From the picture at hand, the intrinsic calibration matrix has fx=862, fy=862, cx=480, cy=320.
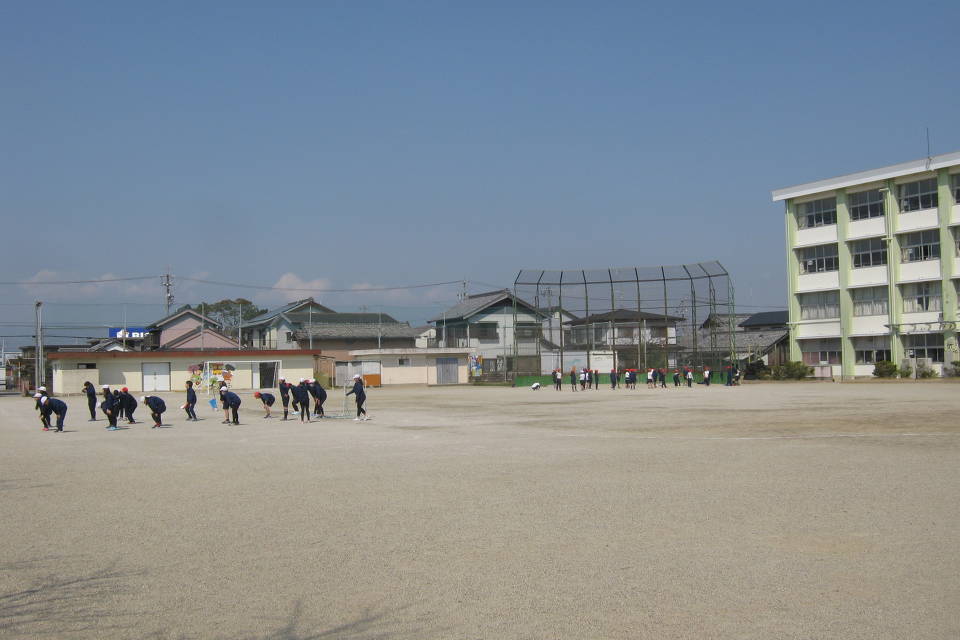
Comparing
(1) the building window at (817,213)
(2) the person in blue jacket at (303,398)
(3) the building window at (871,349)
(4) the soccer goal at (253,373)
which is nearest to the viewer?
(2) the person in blue jacket at (303,398)

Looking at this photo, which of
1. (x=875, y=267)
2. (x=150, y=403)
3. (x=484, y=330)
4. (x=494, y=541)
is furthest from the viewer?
(x=484, y=330)

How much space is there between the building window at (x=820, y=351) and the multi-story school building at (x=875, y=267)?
0.22ft

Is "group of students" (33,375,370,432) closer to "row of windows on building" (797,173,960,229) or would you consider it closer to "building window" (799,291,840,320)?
"row of windows on building" (797,173,960,229)

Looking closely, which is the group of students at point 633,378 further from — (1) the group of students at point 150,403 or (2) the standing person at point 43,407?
(2) the standing person at point 43,407

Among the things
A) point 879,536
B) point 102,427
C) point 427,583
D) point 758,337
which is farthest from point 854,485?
point 758,337

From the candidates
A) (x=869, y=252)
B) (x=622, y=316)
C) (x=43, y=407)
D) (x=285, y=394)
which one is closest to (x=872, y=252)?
(x=869, y=252)

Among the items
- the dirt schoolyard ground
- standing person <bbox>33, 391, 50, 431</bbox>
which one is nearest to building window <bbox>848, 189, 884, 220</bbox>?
the dirt schoolyard ground

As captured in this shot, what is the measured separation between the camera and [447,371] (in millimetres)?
61594

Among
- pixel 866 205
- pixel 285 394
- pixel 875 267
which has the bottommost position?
pixel 285 394

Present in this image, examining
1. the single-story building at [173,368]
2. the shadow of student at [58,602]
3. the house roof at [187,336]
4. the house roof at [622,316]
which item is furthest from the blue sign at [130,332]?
the shadow of student at [58,602]

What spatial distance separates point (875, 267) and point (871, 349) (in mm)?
5097

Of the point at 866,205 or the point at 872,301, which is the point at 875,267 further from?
the point at 866,205

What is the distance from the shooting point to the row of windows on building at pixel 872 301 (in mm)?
50438

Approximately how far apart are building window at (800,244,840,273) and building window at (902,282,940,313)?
4.88m
